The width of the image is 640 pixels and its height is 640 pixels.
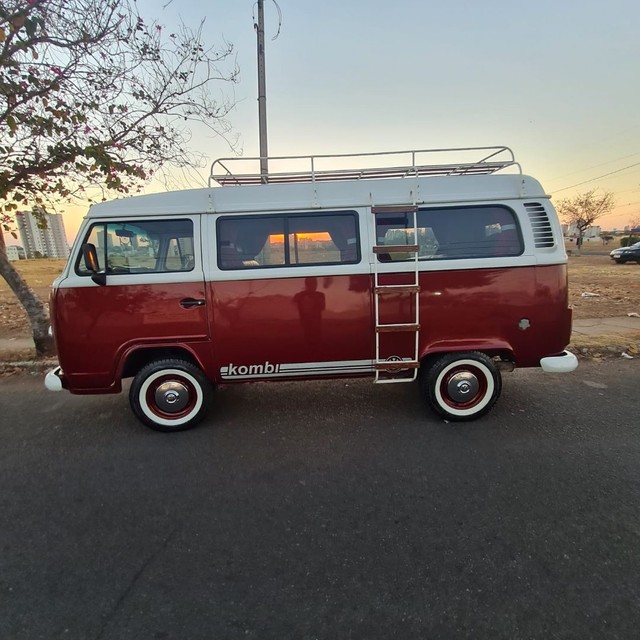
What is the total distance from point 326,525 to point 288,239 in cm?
250

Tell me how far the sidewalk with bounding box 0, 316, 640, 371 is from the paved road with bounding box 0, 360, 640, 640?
184 centimetres

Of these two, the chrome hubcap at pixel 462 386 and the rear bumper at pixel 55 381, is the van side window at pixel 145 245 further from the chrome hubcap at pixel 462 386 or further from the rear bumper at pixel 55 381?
the chrome hubcap at pixel 462 386

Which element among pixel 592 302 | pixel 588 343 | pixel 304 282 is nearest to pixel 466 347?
pixel 304 282

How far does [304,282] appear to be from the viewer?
366 centimetres

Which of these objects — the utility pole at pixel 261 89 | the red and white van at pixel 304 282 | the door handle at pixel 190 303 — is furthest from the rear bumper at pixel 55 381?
the utility pole at pixel 261 89

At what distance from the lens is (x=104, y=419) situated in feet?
13.4

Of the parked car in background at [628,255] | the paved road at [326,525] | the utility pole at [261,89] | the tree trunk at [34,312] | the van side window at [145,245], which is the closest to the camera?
the paved road at [326,525]

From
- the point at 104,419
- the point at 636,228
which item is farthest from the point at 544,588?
the point at 636,228

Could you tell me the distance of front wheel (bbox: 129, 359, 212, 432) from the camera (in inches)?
147

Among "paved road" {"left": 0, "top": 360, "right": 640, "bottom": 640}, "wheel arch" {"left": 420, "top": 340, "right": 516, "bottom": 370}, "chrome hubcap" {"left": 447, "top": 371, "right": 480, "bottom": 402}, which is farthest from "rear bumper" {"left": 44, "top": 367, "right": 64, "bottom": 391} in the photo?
"chrome hubcap" {"left": 447, "top": 371, "right": 480, "bottom": 402}

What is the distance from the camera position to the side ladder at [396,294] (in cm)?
360

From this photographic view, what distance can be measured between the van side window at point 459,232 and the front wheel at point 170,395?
7.70 ft

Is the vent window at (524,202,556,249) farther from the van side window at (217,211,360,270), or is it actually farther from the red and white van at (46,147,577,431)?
the van side window at (217,211,360,270)

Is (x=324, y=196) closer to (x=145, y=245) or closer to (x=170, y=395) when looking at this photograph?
(x=145, y=245)
